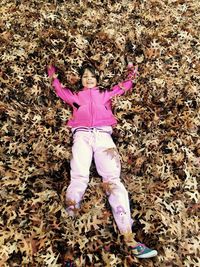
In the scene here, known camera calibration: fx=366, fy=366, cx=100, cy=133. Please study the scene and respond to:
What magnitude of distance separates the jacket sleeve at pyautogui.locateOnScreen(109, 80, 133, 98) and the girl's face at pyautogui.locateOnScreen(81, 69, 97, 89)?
1.47ft

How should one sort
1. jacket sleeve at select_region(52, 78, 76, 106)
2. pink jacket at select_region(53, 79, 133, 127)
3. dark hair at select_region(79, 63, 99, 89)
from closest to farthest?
pink jacket at select_region(53, 79, 133, 127) → jacket sleeve at select_region(52, 78, 76, 106) → dark hair at select_region(79, 63, 99, 89)

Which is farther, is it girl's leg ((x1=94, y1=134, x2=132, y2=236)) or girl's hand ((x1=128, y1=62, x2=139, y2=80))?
girl's hand ((x1=128, y1=62, x2=139, y2=80))

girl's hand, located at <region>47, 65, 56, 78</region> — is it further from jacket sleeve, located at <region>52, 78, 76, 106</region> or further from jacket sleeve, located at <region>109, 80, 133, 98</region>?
jacket sleeve, located at <region>109, 80, 133, 98</region>

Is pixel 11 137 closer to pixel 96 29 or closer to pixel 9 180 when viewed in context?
pixel 9 180

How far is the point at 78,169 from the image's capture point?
677cm

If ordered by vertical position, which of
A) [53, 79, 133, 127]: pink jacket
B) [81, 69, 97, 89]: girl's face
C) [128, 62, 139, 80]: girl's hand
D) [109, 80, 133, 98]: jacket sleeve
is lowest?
[53, 79, 133, 127]: pink jacket

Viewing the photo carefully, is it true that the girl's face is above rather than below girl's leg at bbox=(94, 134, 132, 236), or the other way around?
above

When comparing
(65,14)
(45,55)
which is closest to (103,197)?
(45,55)

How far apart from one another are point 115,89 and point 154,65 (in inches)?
66.1

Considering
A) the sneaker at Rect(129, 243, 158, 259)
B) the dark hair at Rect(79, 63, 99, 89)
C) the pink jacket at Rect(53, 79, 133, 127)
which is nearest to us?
the sneaker at Rect(129, 243, 158, 259)

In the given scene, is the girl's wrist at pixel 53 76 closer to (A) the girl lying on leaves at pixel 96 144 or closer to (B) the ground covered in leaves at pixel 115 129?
(A) the girl lying on leaves at pixel 96 144

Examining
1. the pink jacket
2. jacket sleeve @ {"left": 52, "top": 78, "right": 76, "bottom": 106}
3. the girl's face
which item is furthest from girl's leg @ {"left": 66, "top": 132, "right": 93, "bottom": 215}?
the girl's face

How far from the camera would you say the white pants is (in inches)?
248

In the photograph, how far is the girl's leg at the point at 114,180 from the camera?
245 inches
